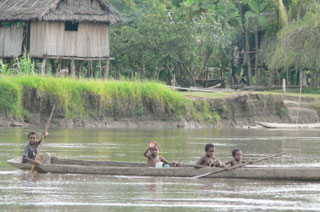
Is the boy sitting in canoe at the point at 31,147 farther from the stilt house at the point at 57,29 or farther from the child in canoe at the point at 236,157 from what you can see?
the stilt house at the point at 57,29

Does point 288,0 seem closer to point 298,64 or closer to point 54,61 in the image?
point 298,64

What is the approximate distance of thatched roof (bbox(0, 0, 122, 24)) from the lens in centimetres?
3262

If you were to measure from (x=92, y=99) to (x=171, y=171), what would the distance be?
15451mm

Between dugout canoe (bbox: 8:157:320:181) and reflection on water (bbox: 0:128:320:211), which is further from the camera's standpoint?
dugout canoe (bbox: 8:157:320:181)

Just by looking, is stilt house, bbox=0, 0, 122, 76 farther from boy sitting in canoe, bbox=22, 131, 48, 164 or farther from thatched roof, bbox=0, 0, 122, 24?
boy sitting in canoe, bbox=22, 131, 48, 164

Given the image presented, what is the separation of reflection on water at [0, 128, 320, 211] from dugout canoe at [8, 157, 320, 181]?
113 millimetres

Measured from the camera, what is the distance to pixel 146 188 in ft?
42.1

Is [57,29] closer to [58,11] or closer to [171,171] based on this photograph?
[58,11]

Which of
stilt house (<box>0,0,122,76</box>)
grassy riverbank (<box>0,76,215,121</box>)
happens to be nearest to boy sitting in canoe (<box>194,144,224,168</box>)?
grassy riverbank (<box>0,76,215,121</box>)

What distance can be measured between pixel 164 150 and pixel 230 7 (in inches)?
803

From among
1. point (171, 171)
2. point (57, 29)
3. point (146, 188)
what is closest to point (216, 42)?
point (57, 29)

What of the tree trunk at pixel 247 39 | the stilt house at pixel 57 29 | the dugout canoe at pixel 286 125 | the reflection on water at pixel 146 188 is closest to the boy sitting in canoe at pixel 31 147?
the reflection on water at pixel 146 188

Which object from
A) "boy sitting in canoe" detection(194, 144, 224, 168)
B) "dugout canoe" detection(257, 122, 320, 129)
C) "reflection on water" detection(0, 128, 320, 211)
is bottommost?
"reflection on water" detection(0, 128, 320, 211)

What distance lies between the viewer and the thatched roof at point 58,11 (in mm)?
32625
